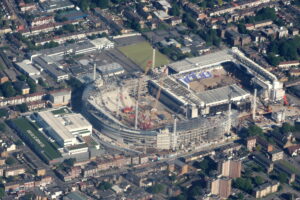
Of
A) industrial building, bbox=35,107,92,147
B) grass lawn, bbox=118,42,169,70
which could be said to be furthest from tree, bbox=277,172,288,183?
grass lawn, bbox=118,42,169,70

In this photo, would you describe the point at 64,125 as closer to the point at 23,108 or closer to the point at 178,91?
the point at 23,108

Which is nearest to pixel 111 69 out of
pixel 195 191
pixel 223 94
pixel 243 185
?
pixel 223 94

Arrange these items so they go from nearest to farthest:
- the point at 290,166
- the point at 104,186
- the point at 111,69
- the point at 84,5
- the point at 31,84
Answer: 1. the point at 104,186
2. the point at 290,166
3. the point at 31,84
4. the point at 111,69
5. the point at 84,5

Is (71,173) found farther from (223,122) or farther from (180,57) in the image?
(180,57)

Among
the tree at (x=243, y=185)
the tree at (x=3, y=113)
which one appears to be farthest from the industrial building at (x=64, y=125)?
the tree at (x=243, y=185)

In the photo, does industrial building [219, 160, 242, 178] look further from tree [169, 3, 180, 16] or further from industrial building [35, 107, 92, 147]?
tree [169, 3, 180, 16]

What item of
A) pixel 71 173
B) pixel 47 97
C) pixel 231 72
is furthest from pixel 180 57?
pixel 71 173
